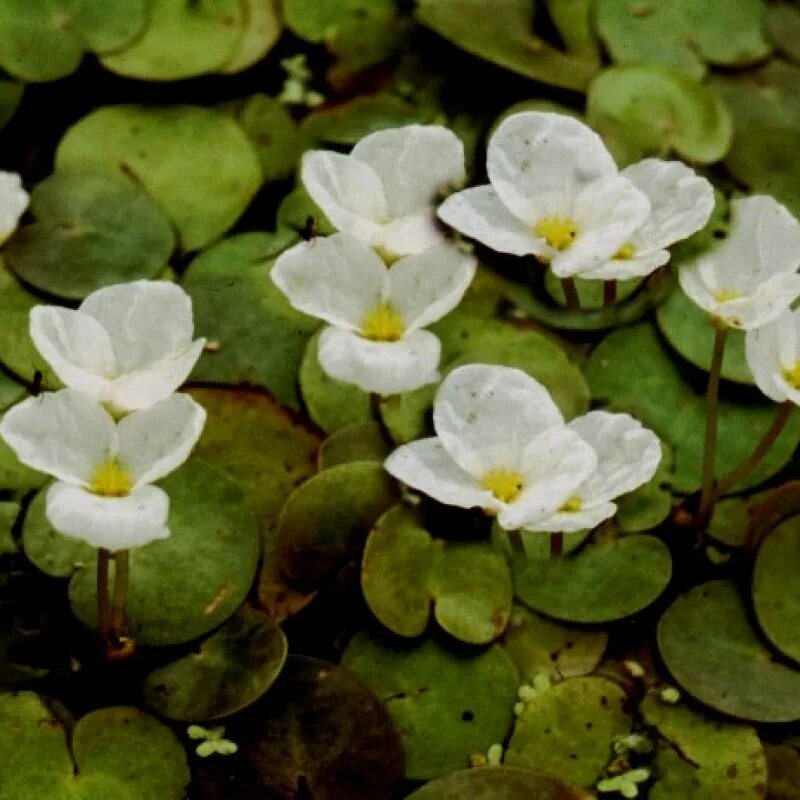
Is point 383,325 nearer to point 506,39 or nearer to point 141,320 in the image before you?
point 141,320

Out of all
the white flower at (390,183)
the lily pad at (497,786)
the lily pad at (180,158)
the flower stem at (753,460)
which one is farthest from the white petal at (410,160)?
the lily pad at (497,786)

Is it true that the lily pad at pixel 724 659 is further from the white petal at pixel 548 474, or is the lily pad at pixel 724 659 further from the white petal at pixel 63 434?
the white petal at pixel 63 434

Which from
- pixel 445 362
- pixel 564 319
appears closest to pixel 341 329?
pixel 445 362

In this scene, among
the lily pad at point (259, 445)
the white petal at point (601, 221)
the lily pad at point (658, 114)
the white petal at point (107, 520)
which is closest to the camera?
the white petal at point (107, 520)

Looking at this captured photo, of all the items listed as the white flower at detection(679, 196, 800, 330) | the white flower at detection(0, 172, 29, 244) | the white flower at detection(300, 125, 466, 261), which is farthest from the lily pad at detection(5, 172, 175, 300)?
the white flower at detection(679, 196, 800, 330)

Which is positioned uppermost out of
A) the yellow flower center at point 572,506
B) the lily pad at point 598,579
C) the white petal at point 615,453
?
the white petal at point 615,453

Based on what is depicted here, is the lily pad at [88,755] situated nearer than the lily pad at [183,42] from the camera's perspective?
Yes

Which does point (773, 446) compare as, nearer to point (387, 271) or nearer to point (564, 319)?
point (564, 319)

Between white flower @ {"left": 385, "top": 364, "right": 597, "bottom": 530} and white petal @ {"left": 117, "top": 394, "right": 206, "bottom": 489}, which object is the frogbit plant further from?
white petal @ {"left": 117, "top": 394, "right": 206, "bottom": 489}
